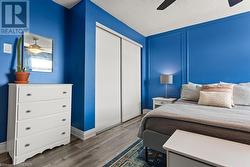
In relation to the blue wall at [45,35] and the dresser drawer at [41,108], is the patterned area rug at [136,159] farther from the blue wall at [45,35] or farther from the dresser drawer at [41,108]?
the blue wall at [45,35]

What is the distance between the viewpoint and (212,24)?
3104 mm

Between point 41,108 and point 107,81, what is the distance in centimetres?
134

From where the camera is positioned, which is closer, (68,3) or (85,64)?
(85,64)

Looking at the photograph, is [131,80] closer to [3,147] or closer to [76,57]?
[76,57]

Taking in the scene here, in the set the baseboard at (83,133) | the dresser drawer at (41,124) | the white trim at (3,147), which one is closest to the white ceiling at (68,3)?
the dresser drawer at (41,124)

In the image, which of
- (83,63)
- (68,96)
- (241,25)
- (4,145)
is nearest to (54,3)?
(83,63)

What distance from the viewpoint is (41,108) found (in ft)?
5.75

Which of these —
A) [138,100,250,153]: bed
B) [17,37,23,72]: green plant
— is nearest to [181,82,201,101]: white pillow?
[138,100,250,153]: bed

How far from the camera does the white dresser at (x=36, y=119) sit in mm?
1551

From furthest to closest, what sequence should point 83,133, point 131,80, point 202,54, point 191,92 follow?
point 131,80 < point 202,54 < point 191,92 < point 83,133

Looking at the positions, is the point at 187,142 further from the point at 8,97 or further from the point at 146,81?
the point at 146,81

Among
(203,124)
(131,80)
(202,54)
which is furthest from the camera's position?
(131,80)

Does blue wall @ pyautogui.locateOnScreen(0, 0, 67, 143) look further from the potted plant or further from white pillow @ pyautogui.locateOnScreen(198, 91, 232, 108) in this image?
white pillow @ pyautogui.locateOnScreen(198, 91, 232, 108)

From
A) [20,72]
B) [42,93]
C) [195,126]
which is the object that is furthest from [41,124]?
[195,126]
